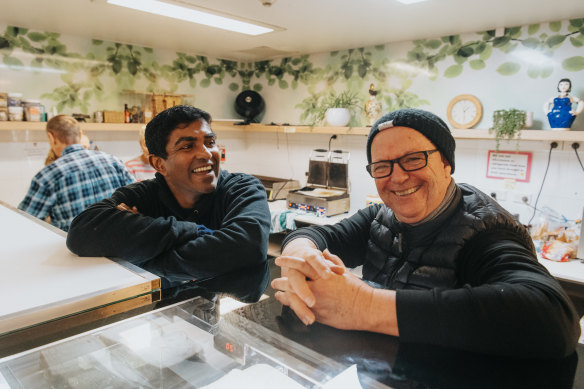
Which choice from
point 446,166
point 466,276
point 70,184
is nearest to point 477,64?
point 446,166

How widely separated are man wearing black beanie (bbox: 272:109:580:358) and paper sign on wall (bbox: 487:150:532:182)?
7.08 feet

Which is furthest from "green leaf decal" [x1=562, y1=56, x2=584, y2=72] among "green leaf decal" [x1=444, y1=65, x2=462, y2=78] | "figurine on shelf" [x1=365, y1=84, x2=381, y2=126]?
"figurine on shelf" [x1=365, y1=84, x2=381, y2=126]

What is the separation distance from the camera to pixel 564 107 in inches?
108

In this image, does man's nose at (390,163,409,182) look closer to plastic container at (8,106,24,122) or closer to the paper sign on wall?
the paper sign on wall

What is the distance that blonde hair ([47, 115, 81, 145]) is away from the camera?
279cm

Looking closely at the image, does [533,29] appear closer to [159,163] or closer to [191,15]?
[191,15]

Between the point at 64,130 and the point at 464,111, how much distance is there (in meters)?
2.98

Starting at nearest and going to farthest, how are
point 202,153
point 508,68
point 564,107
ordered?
1. point 202,153
2. point 564,107
3. point 508,68

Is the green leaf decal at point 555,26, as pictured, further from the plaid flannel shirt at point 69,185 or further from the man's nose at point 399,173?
the plaid flannel shirt at point 69,185

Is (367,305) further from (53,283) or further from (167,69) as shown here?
(167,69)

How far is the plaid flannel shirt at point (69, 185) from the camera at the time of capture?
2400mm

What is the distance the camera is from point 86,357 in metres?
0.73

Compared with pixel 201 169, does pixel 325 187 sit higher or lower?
lower

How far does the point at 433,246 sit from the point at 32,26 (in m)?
3.72
